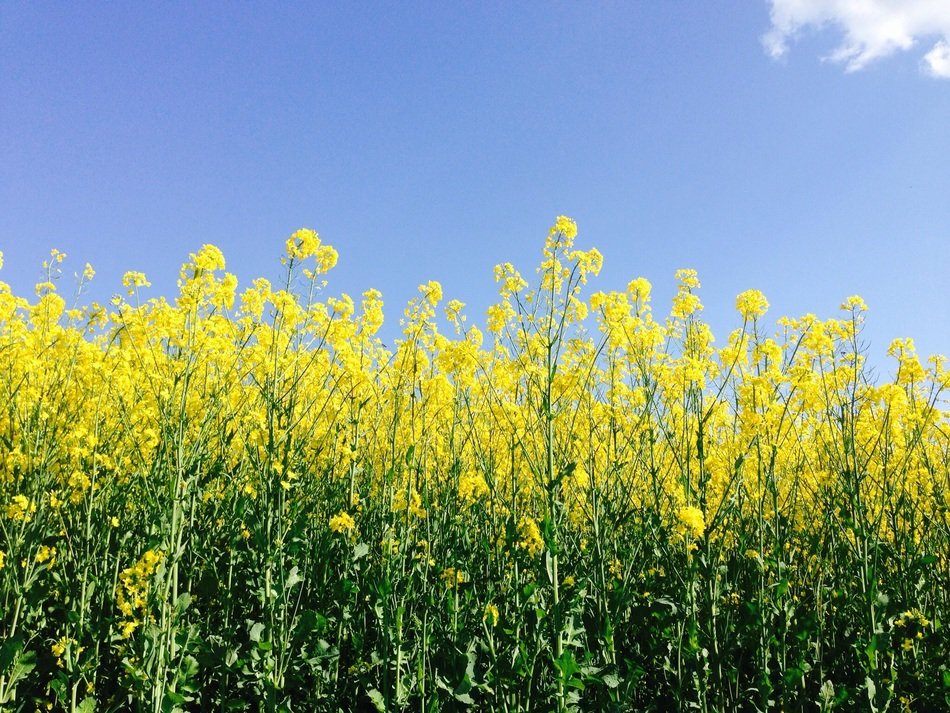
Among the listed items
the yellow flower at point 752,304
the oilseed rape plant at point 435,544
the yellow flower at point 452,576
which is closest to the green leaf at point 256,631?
the oilseed rape plant at point 435,544

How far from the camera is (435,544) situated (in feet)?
12.1

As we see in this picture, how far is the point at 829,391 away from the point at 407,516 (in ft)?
10.4

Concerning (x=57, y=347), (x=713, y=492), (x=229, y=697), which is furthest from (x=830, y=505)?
(x=57, y=347)

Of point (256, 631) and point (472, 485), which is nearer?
point (256, 631)

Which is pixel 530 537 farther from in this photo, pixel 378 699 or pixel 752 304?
pixel 752 304

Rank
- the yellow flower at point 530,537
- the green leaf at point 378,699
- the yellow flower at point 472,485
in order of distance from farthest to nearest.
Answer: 1. the yellow flower at point 472,485
2. the yellow flower at point 530,537
3. the green leaf at point 378,699

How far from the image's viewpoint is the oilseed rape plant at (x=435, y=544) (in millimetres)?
3172

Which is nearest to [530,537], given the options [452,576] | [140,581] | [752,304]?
[452,576]

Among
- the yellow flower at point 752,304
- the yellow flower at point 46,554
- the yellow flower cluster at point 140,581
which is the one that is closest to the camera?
the yellow flower cluster at point 140,581

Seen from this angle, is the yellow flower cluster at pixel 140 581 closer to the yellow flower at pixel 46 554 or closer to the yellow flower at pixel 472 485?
the yellow flower at pixel 46 554

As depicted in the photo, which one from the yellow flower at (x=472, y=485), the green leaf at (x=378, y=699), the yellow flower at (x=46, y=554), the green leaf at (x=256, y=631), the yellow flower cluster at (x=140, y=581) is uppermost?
the yellow flower at (x=472, y=485)

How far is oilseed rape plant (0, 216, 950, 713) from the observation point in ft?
10.4

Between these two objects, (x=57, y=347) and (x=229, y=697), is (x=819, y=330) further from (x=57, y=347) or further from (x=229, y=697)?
(x=57, y=347)

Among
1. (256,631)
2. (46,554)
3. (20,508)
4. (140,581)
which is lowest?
(256,631)
